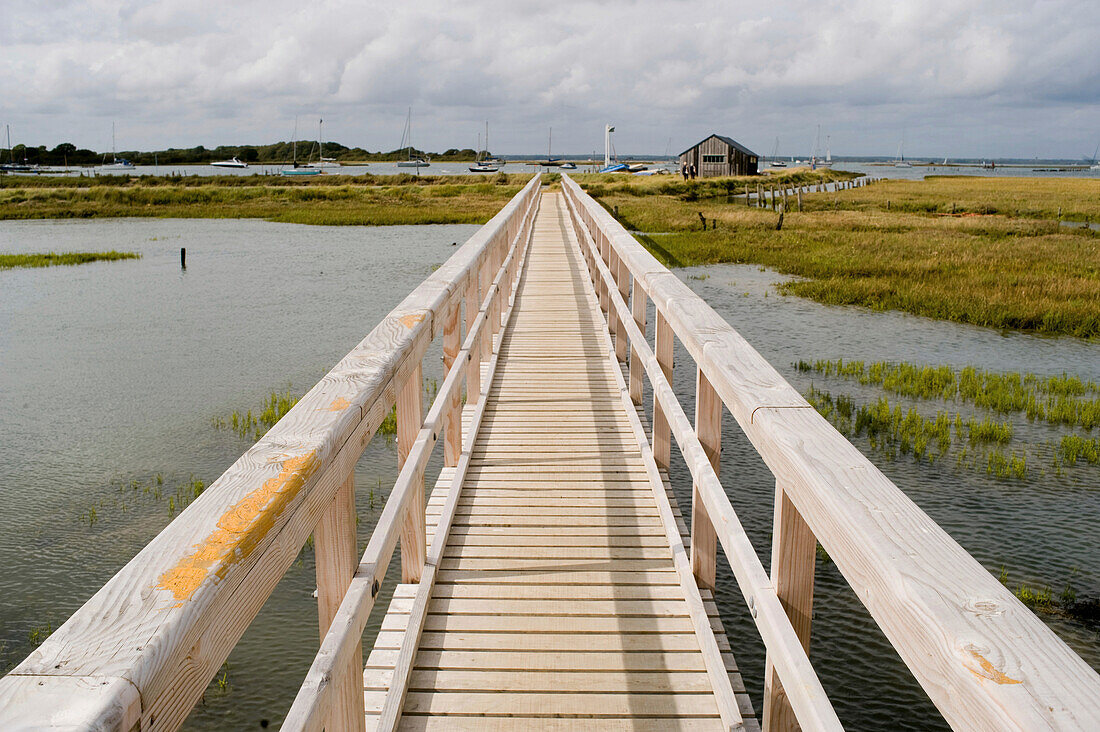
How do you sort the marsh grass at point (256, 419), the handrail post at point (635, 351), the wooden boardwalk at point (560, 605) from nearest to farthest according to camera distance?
1. the wooden boardwalk at point (560, 605)
2. the handrail post at point (635, 351)
3. the marsh grass at point (256, 419)

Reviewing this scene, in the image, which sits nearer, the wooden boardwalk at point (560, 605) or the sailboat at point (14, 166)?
the wooden boardwalk at point (560, 605)

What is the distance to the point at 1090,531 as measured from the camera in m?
6.64

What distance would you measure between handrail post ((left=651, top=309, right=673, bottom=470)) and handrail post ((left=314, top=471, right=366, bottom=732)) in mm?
2221

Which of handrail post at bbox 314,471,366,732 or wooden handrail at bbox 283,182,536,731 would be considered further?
handrail post at bbox 314,471,366,732

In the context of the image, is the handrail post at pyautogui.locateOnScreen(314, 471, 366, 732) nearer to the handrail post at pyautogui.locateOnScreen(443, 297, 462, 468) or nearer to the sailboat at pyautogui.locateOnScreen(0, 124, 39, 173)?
the handrail post at pyautogui.locateOnScreen(443, 297, 462, 468)

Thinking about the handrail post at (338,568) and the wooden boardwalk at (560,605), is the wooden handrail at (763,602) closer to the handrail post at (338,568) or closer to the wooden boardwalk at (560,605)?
the wooden boardwalk at (560,605)

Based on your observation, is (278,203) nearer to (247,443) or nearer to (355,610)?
(247,443)

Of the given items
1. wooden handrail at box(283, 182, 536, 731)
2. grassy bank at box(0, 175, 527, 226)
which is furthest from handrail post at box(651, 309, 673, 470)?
grassy bank at box(0, 175, 527, 226)

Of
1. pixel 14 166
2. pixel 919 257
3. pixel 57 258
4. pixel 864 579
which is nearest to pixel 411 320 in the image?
pixel 864 579

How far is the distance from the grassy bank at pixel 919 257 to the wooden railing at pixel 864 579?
45.9 ft

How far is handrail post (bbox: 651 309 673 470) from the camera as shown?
4.13 meters

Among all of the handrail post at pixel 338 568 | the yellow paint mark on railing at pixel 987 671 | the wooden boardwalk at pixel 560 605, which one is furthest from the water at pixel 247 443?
the yellow paint mark on railing at pixel 987 671

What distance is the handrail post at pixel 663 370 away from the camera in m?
4.13

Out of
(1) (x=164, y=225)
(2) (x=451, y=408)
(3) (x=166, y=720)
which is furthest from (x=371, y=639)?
(1) (x=164, y=225)
